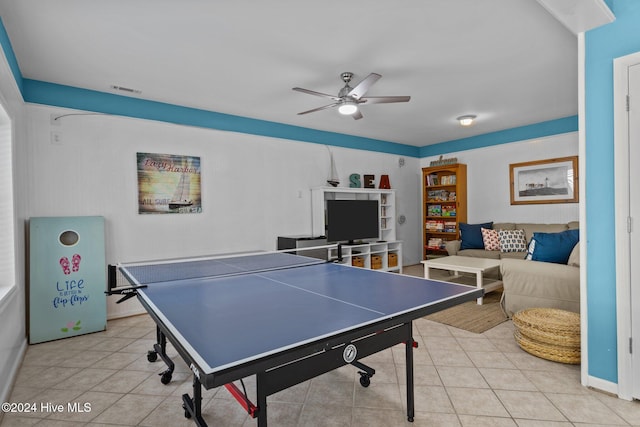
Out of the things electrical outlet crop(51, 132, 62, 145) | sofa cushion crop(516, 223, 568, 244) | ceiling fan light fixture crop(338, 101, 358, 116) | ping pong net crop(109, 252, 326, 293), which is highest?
ceiling fan light fixture crop(338, 101, 358, 116)

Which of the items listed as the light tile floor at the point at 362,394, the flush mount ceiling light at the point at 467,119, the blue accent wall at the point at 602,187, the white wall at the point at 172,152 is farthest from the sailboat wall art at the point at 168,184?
the blue accent wall at the point at 602,187

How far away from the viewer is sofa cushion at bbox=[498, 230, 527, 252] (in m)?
5.17

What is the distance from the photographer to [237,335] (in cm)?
112

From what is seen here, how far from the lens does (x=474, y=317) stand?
11.6 ft

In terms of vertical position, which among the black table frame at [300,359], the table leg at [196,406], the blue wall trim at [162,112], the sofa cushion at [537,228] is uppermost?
the blue wall trim at [162,112]

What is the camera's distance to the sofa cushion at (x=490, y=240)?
535 cm

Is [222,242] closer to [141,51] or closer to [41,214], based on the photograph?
[41,214]

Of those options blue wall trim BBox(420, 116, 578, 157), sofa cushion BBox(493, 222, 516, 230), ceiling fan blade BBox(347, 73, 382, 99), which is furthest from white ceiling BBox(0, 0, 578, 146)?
sofa cushion BBox(493, 222, 516, 230)

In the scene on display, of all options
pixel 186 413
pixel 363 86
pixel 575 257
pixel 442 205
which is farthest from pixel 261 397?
pixel 442 205

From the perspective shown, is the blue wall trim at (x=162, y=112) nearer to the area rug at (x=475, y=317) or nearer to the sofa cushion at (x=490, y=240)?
the sofa cushion at (x=490, y=240)

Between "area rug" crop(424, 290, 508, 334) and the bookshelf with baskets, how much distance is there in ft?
8.34

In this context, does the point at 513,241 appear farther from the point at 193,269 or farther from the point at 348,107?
the point at 193,269

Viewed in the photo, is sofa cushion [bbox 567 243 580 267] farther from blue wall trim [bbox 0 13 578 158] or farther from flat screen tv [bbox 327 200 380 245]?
flat screen tv [bbox 327 200 380 245]

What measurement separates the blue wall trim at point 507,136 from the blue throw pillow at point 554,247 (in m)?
2.45
